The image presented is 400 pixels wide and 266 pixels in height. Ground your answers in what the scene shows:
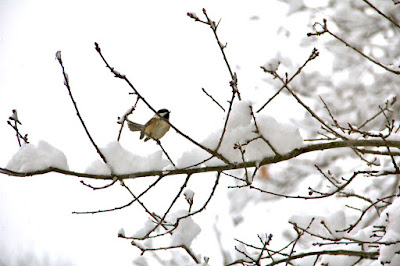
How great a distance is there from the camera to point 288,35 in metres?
5.67

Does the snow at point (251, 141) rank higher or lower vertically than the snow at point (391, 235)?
higher

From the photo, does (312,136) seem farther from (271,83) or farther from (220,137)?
(220,137)

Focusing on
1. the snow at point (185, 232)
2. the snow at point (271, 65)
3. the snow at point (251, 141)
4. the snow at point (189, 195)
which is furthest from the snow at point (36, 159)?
the snow at point (271, 65)

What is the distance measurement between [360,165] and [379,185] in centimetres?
37

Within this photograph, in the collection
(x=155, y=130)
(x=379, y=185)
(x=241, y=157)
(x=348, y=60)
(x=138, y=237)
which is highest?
(x=348, y=60)

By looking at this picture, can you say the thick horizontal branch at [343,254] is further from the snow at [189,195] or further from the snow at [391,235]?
the snow at [189,195]

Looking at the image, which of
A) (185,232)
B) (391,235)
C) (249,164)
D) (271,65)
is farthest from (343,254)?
(271,65)

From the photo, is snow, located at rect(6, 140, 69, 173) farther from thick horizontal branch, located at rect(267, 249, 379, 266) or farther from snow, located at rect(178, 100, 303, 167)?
thick horizontal branch, located at rect(267, 249, 379, 266)

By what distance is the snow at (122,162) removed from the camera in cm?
213

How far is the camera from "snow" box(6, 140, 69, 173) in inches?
78.6

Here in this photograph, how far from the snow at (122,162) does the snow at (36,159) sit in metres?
0.16

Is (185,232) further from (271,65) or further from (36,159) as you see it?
(271,65)

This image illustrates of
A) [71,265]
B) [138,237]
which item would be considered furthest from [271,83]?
[71,265]

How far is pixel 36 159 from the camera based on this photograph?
2020 millimetres
